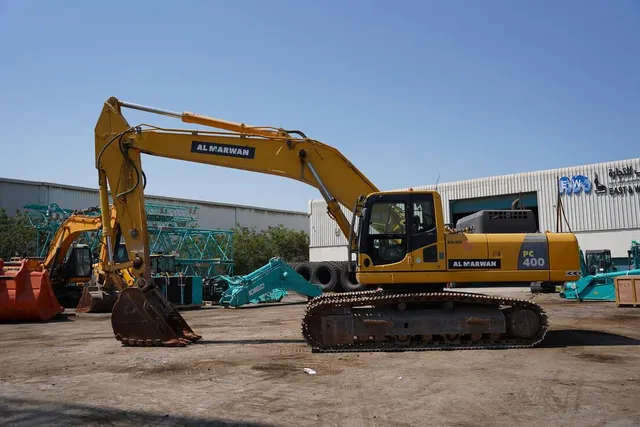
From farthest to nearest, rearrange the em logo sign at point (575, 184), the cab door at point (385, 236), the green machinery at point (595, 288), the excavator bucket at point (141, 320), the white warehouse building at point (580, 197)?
the em logo sign at point (575, 184) < the white warehouse building at point (580, 197) < the green machinery at point (595, 288) < the excavator bucket at point (141, 320) < the cab door at point (385, 236)

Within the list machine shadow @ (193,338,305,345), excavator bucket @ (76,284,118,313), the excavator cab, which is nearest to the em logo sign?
the excavator cab

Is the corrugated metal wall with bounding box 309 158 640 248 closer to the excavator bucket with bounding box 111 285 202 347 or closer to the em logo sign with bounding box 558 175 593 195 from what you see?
the em logo sign with bounding box 558 175 593 195

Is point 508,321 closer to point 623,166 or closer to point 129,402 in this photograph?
point 129,402

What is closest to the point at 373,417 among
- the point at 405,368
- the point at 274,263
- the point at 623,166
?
the point at 405,368

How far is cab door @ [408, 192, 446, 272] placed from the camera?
33.4 feet

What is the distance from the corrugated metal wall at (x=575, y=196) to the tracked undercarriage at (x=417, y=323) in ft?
86.4

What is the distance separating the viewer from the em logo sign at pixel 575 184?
33.8 m

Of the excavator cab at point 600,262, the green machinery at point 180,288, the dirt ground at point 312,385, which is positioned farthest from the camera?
the excavator cab at point 600,262

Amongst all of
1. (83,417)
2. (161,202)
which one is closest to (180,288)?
(83,417)

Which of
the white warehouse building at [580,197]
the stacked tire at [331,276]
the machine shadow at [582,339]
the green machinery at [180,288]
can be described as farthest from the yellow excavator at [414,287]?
the white warehouse building at [580,197]

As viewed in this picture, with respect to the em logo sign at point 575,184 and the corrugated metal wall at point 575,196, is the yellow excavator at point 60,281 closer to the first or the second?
the corrugated metal wall at point 575,196

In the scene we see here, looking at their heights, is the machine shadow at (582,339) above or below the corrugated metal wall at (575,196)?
below

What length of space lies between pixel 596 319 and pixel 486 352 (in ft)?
23.3

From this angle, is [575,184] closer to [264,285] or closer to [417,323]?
[264,285]
